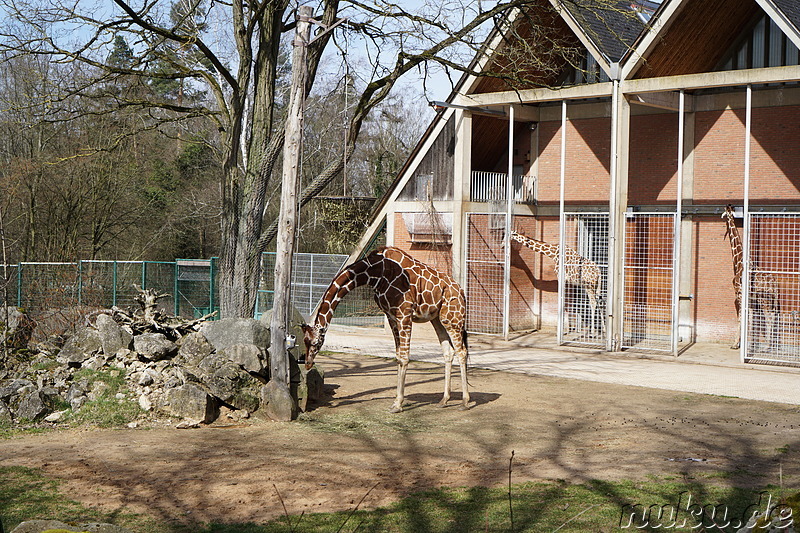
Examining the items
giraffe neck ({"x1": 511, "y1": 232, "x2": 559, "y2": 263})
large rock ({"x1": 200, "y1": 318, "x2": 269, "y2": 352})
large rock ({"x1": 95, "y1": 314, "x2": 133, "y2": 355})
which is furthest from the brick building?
large rock ({"x1": 95, "y1": 314, "x2": 133, "y2": 355})

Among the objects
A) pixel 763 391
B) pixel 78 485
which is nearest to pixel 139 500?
pixel 78 485

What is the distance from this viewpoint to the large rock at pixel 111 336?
1171cm

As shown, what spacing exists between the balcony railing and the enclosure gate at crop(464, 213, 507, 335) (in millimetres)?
914

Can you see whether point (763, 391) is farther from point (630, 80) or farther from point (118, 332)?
point (118, 332)

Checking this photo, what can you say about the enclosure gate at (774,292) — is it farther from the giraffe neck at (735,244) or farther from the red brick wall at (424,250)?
the red brick wall at (424,250)

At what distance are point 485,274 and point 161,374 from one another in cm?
1199

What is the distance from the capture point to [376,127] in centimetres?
4144

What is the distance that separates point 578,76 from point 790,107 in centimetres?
554

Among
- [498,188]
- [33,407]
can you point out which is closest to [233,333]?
[33,407]

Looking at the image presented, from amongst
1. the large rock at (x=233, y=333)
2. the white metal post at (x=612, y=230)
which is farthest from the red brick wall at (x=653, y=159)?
the large rock at (x=233, y=333)

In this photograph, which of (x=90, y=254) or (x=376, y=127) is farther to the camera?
(x=376, y=127)

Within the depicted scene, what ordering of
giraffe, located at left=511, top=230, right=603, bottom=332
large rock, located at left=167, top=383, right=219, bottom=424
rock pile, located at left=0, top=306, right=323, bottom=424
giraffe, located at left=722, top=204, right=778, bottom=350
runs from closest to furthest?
large rock, located at left=167, top=383, right=219, bottom=424, rock pile, located at left=0, top=306, right=323, bottom=424, giraffe, located at left=722, top=204, right=778, bottom=350, giraffe, located at left=511, top=230, right=603, bottom=332

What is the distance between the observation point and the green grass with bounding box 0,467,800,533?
661 centimetres

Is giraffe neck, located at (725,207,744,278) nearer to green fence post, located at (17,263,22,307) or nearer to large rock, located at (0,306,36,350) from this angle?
large rock, located at (0,306,36,350)
